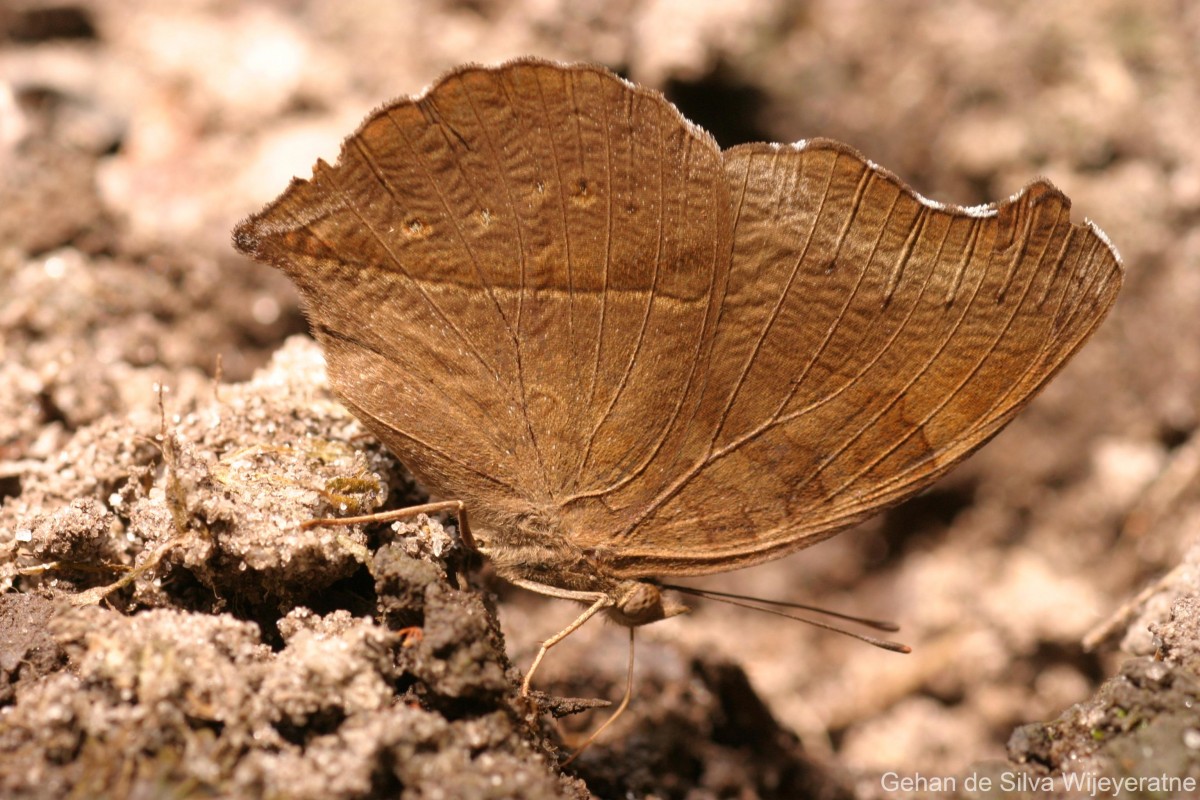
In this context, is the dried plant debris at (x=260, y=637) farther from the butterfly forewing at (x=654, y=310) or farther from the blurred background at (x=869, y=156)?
the blurred background at (x=869, y=156)

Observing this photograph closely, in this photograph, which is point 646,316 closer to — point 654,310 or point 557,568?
point 654,310

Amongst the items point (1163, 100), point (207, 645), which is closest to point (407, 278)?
point (207, 645)

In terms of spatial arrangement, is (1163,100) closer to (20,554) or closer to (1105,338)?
(1105,338)

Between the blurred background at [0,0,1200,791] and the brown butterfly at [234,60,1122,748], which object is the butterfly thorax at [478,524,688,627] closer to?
the brown butterfly at [234,60,1122,748]

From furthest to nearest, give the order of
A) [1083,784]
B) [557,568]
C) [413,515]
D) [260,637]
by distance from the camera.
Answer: [557,568]
[413,515]
[260,637]
[1083,784]

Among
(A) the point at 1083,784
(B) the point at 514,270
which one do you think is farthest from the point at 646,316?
(A) the point at 1083,784

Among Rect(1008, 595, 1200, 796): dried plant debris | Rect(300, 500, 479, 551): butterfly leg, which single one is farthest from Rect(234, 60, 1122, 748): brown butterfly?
Rect(1008, 595, 1200, 796): dried plant debris

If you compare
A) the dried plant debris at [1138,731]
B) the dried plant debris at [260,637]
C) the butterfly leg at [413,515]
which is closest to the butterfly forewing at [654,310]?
the butterfly leg at [413,515]

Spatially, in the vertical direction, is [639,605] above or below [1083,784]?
above
